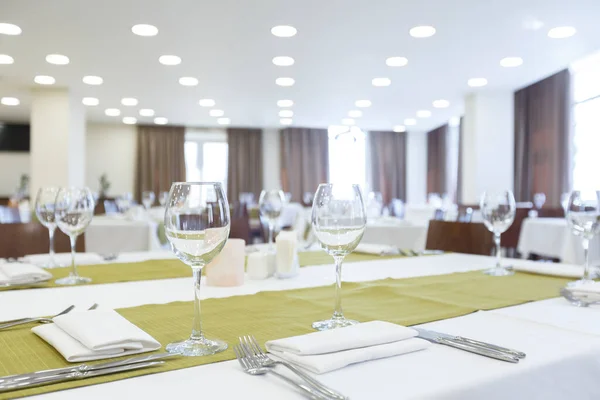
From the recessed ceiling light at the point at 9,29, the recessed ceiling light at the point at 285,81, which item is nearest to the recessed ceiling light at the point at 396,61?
the recessed ceiling light at the point at 285,81

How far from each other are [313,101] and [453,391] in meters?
9.74

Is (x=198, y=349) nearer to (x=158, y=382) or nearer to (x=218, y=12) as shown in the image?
(x=158, y=382)

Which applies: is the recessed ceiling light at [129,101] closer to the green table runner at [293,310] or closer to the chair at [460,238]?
the chair at [460,238]

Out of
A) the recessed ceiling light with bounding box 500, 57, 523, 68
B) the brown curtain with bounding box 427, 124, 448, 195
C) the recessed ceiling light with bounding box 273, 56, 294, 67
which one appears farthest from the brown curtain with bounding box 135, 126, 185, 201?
the recessed ceiling light with bounding box 500, 57, 523, 68

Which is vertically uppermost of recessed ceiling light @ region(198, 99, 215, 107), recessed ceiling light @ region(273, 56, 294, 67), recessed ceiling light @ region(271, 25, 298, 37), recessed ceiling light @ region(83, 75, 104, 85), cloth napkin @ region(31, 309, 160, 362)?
recessed ceiling light @ region(198, 99, 215, 107)

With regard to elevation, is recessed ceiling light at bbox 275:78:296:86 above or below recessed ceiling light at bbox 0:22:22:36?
above

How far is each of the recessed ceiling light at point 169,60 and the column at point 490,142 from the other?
5071 millimetres

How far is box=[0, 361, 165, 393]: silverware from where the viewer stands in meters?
0.58

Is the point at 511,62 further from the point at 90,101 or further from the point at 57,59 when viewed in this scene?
the point at 90,101

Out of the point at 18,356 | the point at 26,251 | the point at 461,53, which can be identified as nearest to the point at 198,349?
the point at 18,356

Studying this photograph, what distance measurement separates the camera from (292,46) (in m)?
6.29

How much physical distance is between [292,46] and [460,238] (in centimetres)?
447

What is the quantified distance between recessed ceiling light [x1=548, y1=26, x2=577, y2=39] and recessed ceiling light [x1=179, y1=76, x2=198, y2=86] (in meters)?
4.79

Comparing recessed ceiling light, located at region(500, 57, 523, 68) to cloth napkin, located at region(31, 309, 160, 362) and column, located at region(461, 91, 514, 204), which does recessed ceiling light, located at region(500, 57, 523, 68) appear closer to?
column, located at region(461, 91, 514, 204)
